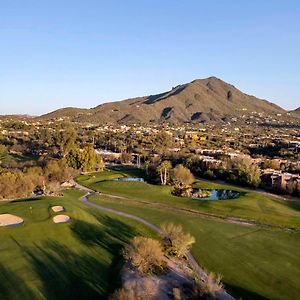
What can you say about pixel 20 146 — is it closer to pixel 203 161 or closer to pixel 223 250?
pixel 203 161

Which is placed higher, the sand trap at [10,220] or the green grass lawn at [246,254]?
the sand trap at [10,220]

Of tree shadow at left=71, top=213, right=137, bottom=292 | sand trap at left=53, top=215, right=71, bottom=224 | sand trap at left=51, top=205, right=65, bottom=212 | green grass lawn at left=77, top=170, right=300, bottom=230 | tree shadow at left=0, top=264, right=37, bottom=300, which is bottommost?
green grass lawn at left=77, top=170, right=300, bottom=230

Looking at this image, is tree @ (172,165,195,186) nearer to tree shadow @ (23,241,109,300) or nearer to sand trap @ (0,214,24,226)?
sand trap @ (0,214,24,226)

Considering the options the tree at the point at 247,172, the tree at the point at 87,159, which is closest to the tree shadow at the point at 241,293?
the tree at the point at 247,172

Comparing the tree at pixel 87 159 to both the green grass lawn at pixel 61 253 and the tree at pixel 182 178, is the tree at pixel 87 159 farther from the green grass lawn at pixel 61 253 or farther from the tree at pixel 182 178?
the green grass lawn at pixel 61 253

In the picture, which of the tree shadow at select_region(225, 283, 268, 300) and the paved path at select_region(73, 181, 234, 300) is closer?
the paved path at select_region(73, 181, 234, 300)

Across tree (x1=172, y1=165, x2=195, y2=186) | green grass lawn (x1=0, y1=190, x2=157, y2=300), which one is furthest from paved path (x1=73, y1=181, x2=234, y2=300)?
tree (x1=172, y1=165, x2=195, y2=186)

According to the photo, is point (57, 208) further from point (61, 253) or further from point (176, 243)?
point (176, 243)

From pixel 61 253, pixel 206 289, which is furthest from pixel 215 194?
pixel 206 289

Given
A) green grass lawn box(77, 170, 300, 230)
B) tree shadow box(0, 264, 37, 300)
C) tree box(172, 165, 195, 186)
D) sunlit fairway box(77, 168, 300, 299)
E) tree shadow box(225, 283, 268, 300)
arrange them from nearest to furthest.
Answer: tree shadow box(0, 264, 37, 300)
tree shadow box(225, 283, 268, 300)
sunlit fairway box(77, 168, 300, 299)
green grass lawn box(77, 170, 300, 230)
tree box(172, 165, 195, 186)
